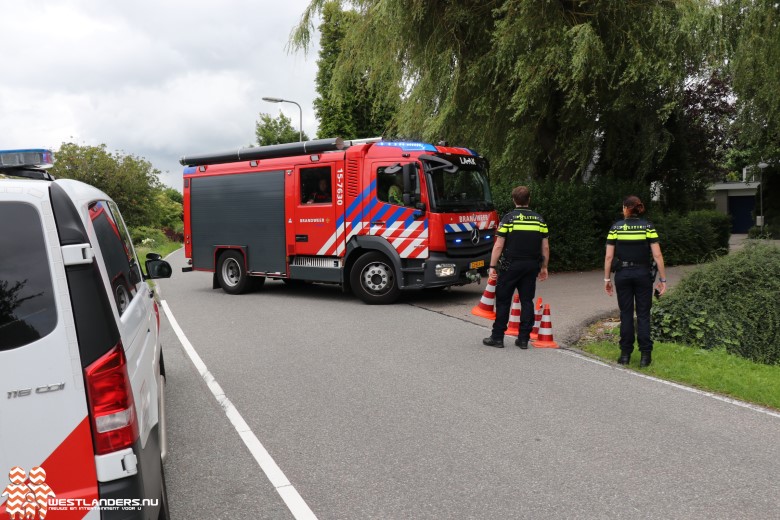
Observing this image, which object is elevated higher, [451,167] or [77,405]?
[451,167]

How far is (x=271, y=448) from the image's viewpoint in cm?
459

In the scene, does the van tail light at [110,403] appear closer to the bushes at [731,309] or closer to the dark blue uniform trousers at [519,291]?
the dark blue uniform trousers at [519,291]

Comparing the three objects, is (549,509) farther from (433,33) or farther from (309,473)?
(433,33)

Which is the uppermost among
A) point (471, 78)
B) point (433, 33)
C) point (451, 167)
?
point (433, 33)

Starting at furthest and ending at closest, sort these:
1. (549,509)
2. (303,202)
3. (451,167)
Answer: (303,202)
(451,167)
(549,509)

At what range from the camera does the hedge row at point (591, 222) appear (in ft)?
49.9

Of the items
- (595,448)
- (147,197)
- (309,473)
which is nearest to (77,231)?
(309,473)

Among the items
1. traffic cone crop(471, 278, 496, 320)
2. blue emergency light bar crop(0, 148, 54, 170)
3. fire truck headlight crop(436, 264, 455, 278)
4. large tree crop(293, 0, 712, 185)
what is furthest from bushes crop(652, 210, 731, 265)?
blue emergency light bar crop(0, 148, 54, 170)

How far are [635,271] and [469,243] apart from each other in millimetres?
4824

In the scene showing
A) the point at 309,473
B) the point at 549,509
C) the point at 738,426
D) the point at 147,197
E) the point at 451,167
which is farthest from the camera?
the point at 147,197

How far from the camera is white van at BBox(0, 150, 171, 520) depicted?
240 centimetres

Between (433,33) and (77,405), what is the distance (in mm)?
12362

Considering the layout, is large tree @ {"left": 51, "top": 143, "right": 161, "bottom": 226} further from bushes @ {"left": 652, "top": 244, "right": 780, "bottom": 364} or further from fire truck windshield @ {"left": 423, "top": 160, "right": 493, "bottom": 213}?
bushes @ {"left": 652, "top": 244, "right": 780, "bottom": 364}
